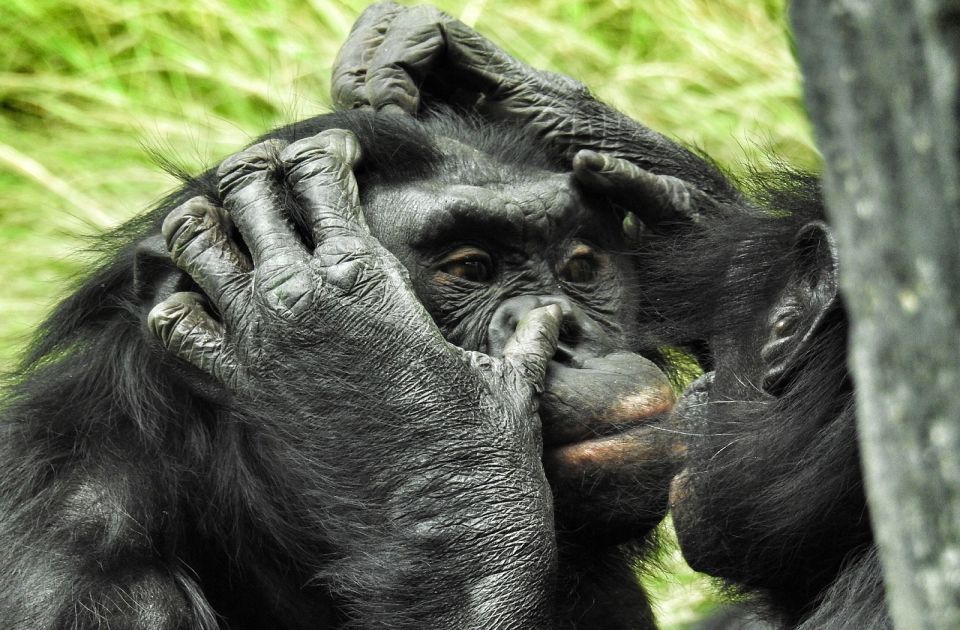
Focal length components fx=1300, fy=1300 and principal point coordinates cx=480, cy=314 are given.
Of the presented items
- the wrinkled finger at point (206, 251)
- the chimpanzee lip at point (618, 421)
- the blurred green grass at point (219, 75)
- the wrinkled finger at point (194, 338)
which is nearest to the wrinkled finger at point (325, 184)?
the wrinkled finger at point (206, 251)

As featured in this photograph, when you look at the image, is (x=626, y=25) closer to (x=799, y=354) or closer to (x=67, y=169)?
(x=67, y=169)

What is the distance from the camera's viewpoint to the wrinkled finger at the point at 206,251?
2402 millimetres

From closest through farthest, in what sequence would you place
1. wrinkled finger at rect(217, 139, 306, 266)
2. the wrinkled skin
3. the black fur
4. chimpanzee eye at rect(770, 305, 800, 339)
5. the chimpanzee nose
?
the black fur < chimpanzee eye at rect(770, 305, 800, 339) < wrinkled finger at rect(217, 139, 306, 266) < the chimpanzee nose < the wrinkled skin

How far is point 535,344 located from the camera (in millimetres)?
2416

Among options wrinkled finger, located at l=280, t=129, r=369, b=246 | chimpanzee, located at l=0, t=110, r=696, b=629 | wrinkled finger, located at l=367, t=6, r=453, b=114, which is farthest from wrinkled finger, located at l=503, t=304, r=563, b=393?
wrinkled finger, located at l=367, t=6, r=453, b=114

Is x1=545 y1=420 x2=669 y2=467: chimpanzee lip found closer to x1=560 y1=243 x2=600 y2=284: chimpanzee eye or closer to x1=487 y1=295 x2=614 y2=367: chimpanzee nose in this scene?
x1=487 y1=295 x2=614 y2=367: chimpanzee nose

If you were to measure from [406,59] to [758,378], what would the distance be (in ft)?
3.76

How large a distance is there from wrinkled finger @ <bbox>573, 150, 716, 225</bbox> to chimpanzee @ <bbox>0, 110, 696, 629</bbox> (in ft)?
0.29

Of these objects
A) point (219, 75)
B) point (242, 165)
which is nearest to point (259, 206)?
point (242, 165)

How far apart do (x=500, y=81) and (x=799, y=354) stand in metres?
1.21

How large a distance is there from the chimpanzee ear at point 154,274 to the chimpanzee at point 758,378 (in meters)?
0.65

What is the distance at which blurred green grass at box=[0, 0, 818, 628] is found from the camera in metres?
6.11

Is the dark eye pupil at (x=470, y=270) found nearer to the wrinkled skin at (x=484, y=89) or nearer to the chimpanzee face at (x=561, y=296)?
the chimpanzee face at (x=561, y=296)

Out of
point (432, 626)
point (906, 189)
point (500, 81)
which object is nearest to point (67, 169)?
point (500, 81)
